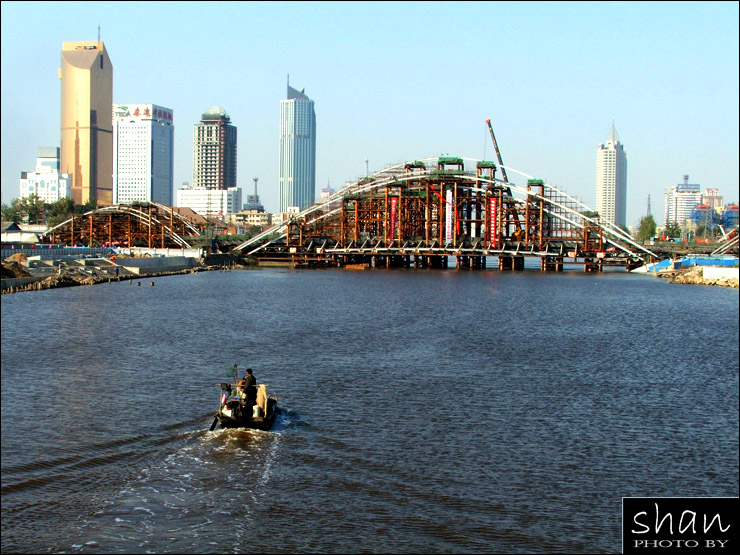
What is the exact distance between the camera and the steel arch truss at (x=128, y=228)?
116m

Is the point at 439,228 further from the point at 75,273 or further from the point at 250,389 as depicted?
the point at 250,389

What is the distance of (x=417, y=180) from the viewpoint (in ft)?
352

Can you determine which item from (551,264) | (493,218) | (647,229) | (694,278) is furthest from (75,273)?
(647,229)

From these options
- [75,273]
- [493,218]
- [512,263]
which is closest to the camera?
[75,273]

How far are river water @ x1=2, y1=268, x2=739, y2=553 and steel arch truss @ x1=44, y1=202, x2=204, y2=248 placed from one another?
71599 mm

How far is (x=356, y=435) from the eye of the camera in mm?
21891

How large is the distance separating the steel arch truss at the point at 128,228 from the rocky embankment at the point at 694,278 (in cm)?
5970

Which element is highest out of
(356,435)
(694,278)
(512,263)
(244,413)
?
(512,263)

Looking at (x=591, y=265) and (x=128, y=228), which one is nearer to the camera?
(x=591, y=265)

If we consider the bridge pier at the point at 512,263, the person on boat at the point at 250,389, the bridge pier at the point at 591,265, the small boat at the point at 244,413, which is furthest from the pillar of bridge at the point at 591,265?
the small boat at the point at 244,413

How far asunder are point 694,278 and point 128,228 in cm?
7215

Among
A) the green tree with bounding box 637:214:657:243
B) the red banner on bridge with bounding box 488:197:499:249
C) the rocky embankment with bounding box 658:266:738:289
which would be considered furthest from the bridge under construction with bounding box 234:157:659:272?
the green tree with bounding box 637:214:657:243

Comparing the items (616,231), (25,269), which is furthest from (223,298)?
(616,231)

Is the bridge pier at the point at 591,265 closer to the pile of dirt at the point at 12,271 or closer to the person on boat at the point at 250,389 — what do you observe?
the pile of dirt at the point at 12,271
